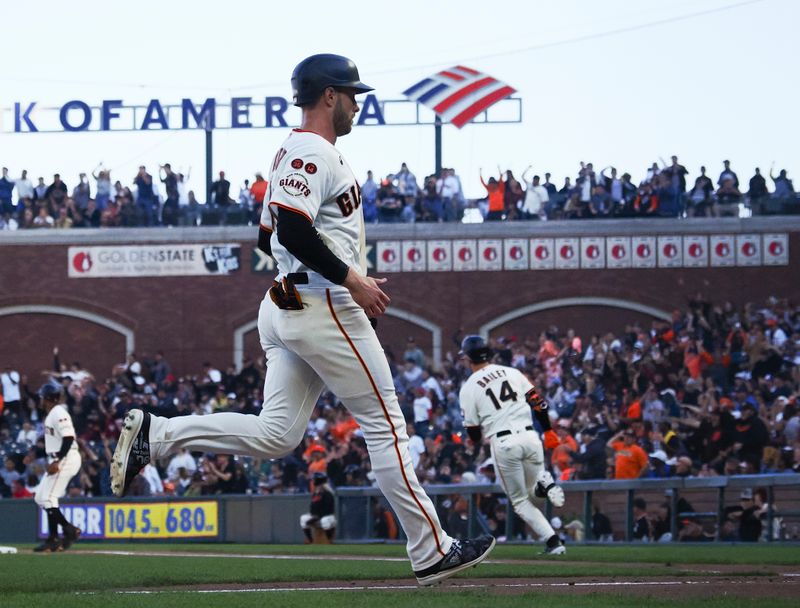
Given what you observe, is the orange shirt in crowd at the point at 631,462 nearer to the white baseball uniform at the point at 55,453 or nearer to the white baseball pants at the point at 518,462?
the white baseball pants at the point at 518,462

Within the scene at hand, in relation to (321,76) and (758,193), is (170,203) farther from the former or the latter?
(321,76)

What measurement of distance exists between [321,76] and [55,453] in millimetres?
10070

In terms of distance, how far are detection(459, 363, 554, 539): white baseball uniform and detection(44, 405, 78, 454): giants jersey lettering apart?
474cm

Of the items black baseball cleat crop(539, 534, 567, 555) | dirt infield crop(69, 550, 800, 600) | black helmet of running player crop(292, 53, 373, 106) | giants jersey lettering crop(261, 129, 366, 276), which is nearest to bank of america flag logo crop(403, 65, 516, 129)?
black baseball cleat crop(539, 534, 567, 555)

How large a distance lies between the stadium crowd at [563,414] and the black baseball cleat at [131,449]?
431 inches

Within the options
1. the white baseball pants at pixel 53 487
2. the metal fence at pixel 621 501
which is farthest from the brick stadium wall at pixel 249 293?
the white baseball pants at pixel 53 487

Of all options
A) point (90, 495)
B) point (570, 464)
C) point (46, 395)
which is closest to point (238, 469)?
point (90, 495)

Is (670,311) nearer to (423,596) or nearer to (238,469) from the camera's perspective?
(238,469)

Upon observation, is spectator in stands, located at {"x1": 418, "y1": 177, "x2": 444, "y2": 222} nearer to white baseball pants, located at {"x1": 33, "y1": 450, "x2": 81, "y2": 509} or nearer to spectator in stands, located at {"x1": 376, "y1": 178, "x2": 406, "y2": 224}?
spectator in stands, located at {"x1": 376, "y1": 178, "x2": 406, "y2": 224}

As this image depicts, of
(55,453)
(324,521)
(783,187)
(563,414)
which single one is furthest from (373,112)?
(55,453)

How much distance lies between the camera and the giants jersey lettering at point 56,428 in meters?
15.5

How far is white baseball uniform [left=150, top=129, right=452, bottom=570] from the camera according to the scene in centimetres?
648

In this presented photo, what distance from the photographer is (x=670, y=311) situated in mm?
36656

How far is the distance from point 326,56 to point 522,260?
30454 mm
